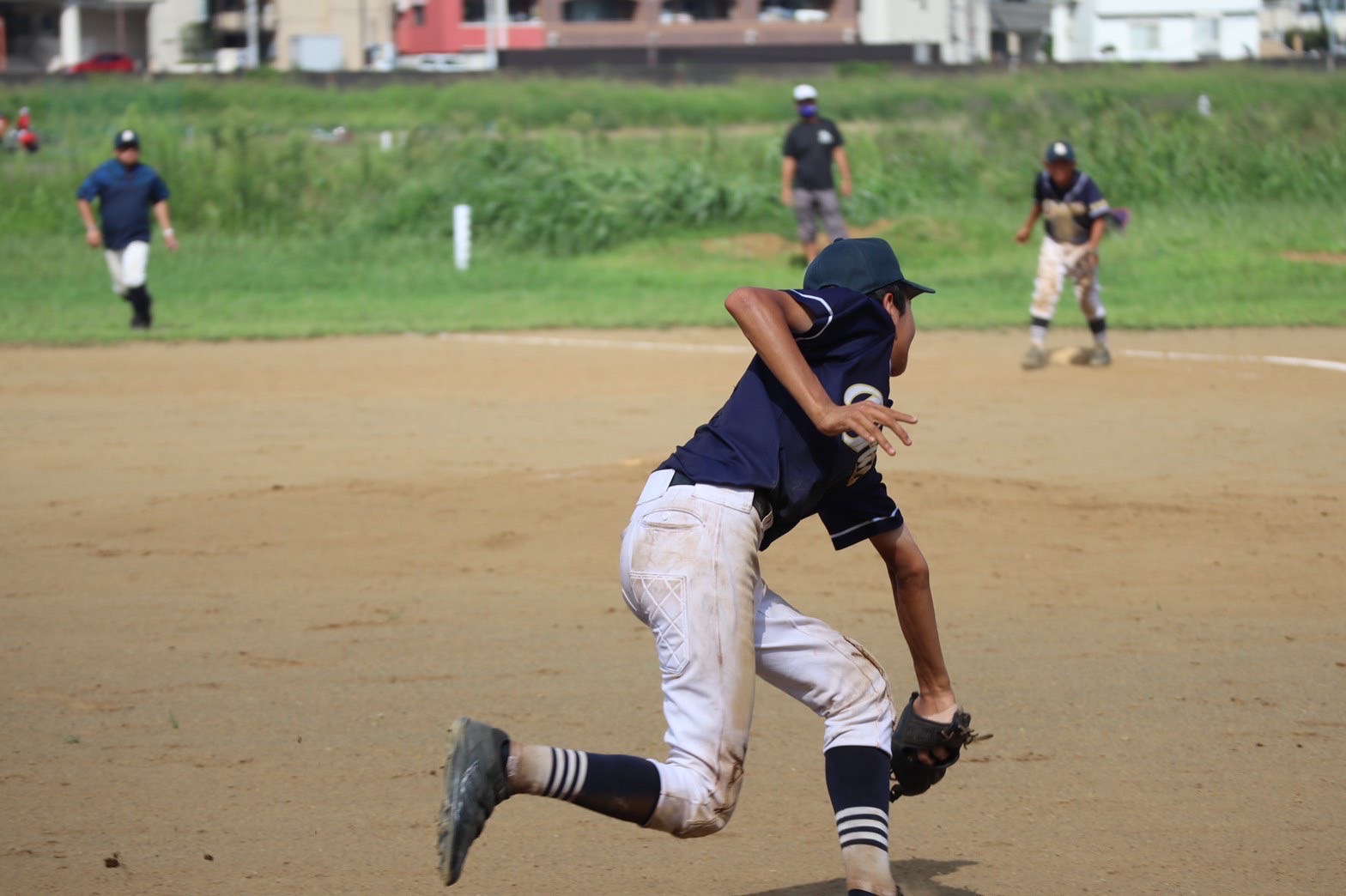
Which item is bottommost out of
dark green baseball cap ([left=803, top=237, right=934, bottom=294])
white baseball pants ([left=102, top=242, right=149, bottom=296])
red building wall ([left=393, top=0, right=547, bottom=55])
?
dark green baseball cap ([left=803, top=237, right=934, bottom=294])

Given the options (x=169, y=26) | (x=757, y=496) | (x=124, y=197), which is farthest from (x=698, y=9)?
(x=757, y=496)

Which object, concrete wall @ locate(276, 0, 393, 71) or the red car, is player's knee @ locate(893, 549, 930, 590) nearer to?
the red car

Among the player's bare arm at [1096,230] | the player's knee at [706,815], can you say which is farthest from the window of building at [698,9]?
the player's knee at [706,815]

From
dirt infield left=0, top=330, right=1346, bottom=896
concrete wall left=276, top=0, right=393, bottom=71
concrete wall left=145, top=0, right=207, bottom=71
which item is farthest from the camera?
concrete wall left=276, top=0, right=393, bottom=71

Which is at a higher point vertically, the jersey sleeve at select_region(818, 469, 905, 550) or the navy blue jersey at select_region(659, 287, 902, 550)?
the navy blue jersey at select_region(659, 287, 902, 550)

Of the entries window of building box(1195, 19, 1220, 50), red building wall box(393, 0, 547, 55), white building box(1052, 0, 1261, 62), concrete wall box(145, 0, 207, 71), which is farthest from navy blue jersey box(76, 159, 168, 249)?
window of building box(1195, 19, 1220, 50)

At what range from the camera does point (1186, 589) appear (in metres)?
7.34

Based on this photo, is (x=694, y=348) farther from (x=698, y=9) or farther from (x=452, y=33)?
(x=452, y=33)

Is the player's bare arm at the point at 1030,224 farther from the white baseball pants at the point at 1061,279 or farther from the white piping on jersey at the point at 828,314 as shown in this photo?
the white piping on jersey at the point at 828,314

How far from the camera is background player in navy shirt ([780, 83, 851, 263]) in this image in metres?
18.8

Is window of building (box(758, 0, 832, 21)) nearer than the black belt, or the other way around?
the black belt

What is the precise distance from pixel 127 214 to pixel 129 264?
1.77ft

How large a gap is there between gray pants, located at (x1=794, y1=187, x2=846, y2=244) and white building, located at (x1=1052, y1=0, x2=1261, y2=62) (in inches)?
2057

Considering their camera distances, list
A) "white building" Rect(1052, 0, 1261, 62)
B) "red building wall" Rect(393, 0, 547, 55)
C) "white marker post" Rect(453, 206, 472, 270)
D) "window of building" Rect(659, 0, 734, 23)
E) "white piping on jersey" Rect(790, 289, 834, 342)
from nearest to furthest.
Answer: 1. "white piping on jersey" Rect(790, 289, 834, 342)
2. "white marker post" Rect(453, 206, 472, 270)
3. "white building" Rect(1052, 0, 1261, 62)
4. "red building wall" Rect(393, 0, 547, 55)
5. "window of building" Rect(659, 0, 734, 23)
